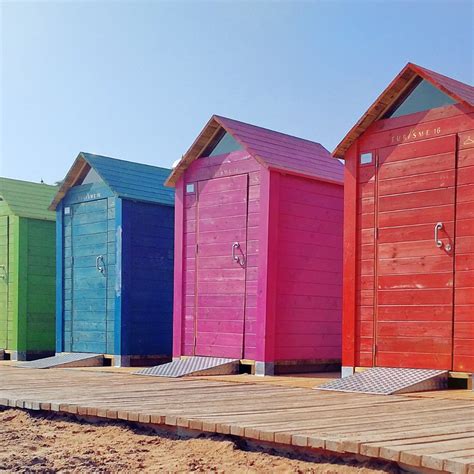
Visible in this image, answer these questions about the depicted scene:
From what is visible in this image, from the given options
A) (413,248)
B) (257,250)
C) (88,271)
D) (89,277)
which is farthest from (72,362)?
(413,248)

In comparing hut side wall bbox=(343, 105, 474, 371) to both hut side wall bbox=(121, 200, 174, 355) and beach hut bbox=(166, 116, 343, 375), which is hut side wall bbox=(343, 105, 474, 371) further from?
hut side wall bbox=(121, 200, 174, 355)

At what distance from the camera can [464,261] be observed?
28.7 ft

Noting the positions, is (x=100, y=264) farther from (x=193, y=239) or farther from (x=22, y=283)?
(x=22, y=283)

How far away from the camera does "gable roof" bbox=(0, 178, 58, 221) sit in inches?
613

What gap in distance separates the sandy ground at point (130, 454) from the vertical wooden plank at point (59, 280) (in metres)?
7.80

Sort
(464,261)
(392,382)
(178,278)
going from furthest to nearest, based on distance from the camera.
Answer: (178,278) → (464,261) → (392,382)

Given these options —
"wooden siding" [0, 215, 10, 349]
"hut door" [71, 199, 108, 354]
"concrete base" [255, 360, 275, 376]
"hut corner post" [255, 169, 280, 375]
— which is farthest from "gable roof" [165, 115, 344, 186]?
"wooden siding" [0, 215, 10, 349]

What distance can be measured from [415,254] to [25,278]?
8998mm

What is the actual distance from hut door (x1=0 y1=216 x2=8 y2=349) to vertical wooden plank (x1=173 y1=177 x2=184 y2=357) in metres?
4.94

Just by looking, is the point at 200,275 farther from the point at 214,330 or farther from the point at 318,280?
the point at 318,280

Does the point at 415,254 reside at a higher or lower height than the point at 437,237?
lower

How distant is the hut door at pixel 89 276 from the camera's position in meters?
13.6

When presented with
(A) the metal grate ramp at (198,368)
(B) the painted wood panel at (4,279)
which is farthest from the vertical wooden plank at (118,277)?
(B) the painted wood panel at (4,279)

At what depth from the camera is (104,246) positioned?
537 inches
